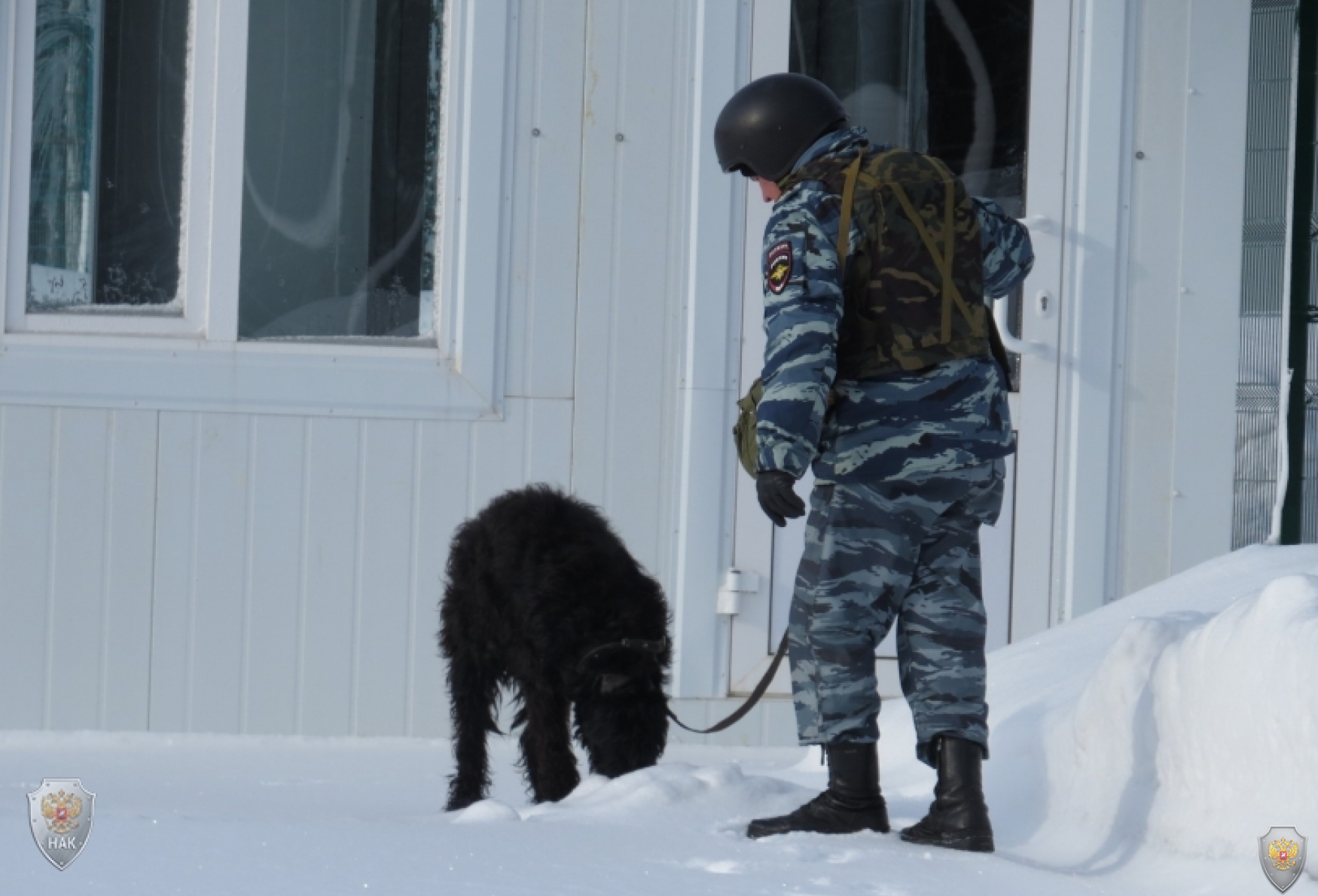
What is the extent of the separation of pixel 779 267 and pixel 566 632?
48.9 inches

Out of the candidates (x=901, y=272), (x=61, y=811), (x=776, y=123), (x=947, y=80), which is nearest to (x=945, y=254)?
(x=901, y=272)

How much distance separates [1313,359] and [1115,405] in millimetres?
1218

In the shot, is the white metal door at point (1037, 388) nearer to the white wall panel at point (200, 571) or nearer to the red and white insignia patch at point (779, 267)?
the white wall panel at point (200, 571)

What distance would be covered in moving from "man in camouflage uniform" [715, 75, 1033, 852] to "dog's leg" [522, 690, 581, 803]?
92cm

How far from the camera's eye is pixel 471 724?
4.33 m

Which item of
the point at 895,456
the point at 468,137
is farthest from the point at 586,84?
the point at 895,456

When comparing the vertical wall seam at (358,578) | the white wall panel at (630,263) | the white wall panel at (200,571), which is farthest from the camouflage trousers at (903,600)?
the white wall panel at (200,571)

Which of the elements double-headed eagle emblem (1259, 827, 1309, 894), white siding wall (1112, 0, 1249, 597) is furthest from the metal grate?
double-headed eagle emblem (1259, 827, 1309, 894)

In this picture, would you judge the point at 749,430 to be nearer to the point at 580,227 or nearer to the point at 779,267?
the point at 779,267

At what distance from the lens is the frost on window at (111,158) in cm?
524

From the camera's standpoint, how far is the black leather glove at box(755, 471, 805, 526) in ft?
9.75

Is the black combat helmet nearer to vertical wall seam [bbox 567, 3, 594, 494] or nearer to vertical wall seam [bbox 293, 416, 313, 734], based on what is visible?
vertical wall seam [bbox 567, 3, 594, 494]

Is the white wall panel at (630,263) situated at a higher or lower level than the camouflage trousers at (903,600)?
higher

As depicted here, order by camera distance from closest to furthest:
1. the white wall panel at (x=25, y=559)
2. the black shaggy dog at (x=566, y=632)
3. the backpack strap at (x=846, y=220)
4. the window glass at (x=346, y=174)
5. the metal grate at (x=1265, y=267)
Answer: the backpack strap at (x=846, y=220)
the black shaggy dog at (x=566, y=632)
the white wall panel at (x=25, y=559)
the window glass at (x=346, y=174)
the metal grate at (x=1265, y=267)
